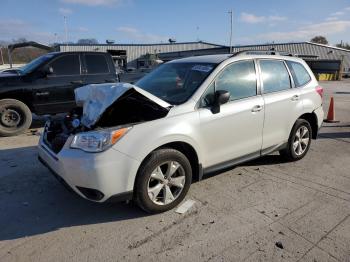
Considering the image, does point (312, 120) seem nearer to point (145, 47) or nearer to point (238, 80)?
point (238, 80)

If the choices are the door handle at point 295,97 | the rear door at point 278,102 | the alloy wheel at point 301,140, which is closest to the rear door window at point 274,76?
the rear door at point 278,102

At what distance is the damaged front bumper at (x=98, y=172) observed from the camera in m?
3.32

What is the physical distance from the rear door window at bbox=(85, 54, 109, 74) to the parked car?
3.83m

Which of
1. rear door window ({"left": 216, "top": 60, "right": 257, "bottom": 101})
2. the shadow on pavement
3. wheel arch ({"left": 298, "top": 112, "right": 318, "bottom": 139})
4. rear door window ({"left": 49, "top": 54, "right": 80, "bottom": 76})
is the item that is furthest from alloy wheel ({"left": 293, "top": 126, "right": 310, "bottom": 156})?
rear door window ({"left": 49, "top": 54, "right": 80, "bottom": 76})

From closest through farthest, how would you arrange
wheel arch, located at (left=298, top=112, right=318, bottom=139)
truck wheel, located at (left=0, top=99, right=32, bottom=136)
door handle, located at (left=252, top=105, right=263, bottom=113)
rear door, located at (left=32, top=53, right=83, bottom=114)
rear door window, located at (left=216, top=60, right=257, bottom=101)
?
rear door window, located at (left=216, top=60, right=257, bottom=101)
door handle, located at (left=252, top=105, right=263, bottom=113)
wheel arch, located at (left=298, top=112, right=318, bottom=139)
truck wheel, located at (left=0, top=99, right=32, bottom=136)
rear door, located at (left=32, top=53, right=83, bottom=114)

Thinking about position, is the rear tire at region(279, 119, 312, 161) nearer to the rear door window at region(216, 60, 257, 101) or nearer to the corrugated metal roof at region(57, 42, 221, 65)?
the rear door window at region(216, 60, 257, 101)

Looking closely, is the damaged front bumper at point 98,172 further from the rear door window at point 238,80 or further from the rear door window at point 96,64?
the rear door window at point 96,64

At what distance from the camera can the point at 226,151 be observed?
14.4 feet

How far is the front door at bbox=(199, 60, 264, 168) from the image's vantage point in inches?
163

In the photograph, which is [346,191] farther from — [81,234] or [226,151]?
[81,234]

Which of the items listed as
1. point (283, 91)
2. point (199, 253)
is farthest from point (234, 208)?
point (283, 91)

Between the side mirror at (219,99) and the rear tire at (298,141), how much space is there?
1.85 metres

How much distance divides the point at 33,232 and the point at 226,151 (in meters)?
2.45

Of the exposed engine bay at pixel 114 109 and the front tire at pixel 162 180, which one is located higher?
the exposed engine bay at pixel 114 109
